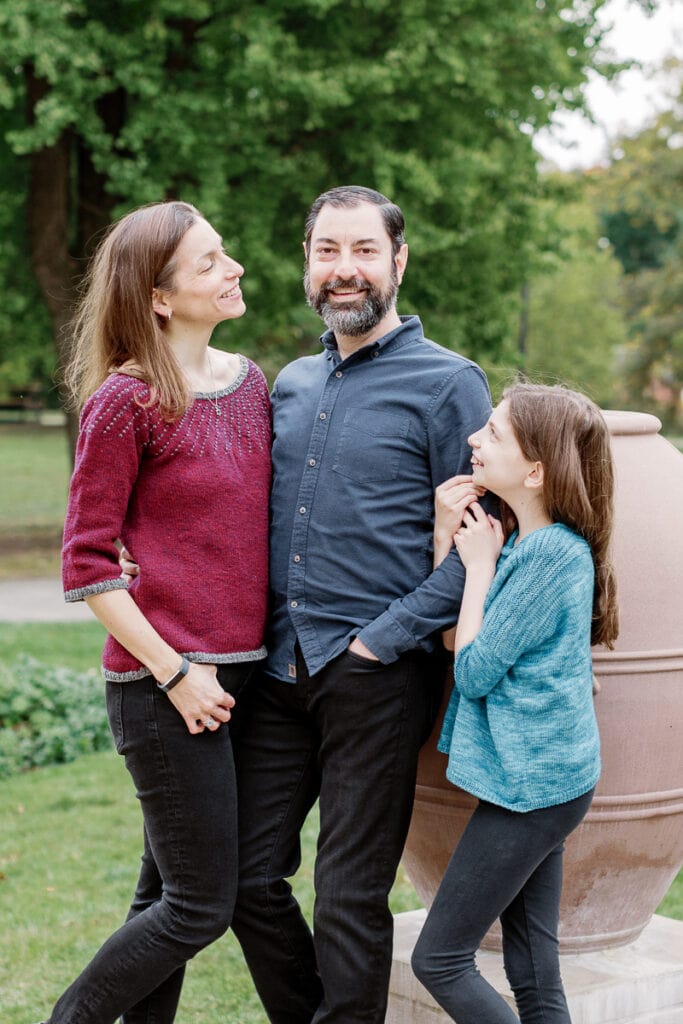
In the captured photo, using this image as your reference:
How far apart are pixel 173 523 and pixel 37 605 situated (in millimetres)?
10096

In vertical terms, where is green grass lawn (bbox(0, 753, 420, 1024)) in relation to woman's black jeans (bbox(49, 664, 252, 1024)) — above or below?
below

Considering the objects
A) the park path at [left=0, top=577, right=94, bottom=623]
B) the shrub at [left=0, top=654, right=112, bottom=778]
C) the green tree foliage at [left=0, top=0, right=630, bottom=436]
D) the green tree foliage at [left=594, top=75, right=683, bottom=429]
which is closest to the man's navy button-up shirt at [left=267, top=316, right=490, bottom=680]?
the shrub at [left=0, top=654, right=112, bottom=778]

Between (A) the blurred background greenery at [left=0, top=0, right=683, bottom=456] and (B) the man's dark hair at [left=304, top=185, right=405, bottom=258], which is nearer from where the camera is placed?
(B) the man's dark hair at [left=304, top=185, right=405, bottom=258]

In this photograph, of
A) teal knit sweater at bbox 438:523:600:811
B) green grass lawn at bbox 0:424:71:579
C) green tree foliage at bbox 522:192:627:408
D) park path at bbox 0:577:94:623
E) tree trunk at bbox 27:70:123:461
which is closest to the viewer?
teal knit sweater at bbox 438:523:600:811

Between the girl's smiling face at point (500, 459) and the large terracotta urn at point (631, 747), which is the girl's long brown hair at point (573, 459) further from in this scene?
the large terracotta urn at point (631, 747)

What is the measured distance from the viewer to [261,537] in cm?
321

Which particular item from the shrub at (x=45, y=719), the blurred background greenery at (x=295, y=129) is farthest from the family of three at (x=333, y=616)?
the blurred background greenery at (x=295, y=129)

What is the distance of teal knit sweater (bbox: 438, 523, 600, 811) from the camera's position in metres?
2.90

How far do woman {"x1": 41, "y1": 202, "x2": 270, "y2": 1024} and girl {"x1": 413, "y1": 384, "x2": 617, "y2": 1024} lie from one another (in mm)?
556

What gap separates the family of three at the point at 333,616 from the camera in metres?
2.95

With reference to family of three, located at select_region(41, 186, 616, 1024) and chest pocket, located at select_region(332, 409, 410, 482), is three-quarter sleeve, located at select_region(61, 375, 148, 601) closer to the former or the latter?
family of three, located at select_region(41, 186, 616, 1024)

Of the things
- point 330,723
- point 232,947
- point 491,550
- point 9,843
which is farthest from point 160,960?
point 9,843

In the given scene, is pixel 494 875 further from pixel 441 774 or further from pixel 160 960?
pixel 160 960

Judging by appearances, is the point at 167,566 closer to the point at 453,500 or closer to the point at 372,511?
the point at 372,511
